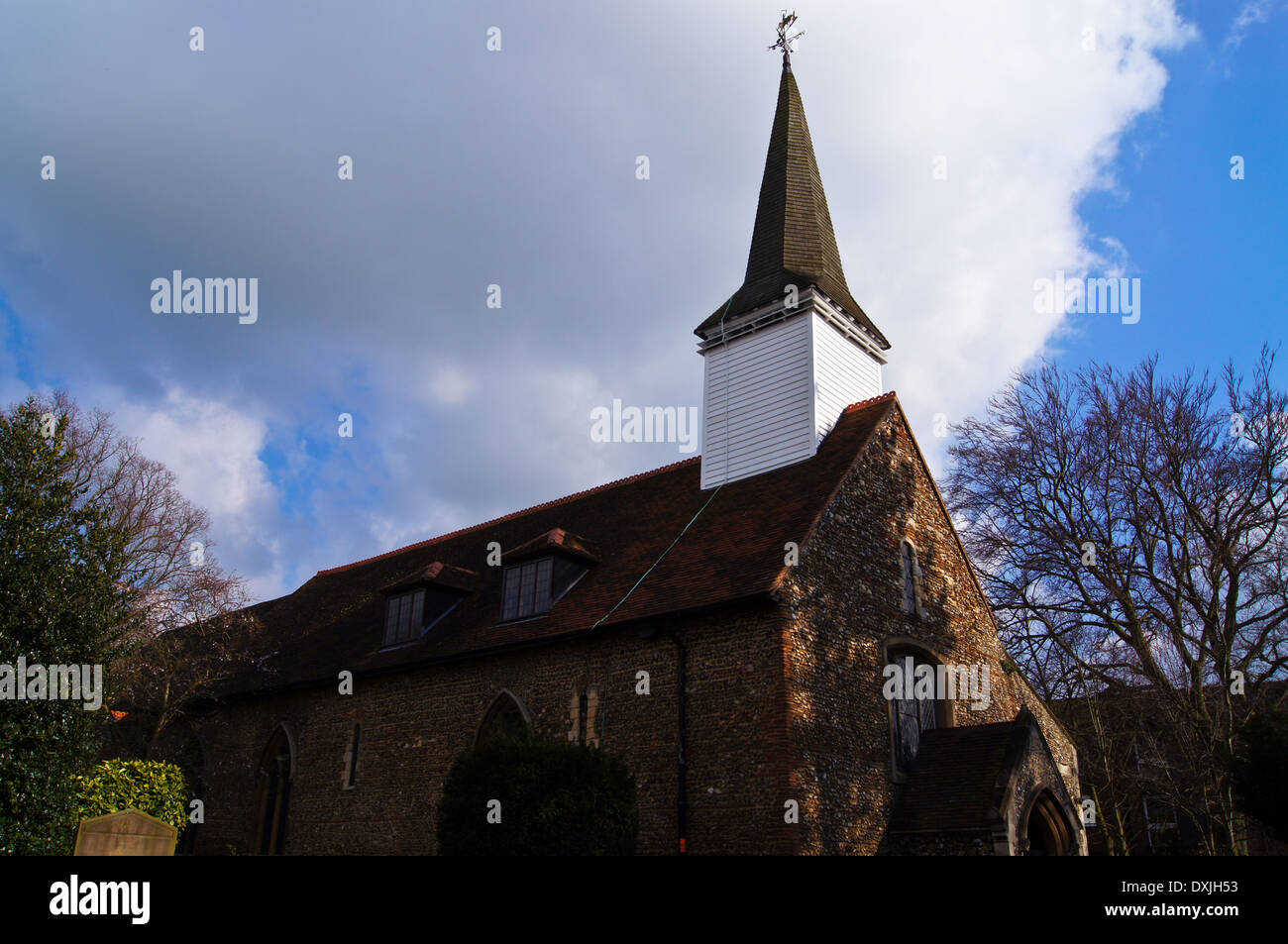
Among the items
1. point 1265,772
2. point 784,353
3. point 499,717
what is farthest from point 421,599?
point 1265,772

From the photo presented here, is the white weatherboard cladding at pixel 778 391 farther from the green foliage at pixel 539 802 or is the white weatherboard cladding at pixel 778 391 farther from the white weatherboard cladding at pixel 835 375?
the green foliage at pixel 539 802

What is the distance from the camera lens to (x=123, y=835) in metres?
12.5

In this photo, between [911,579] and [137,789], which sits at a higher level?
[911,579]

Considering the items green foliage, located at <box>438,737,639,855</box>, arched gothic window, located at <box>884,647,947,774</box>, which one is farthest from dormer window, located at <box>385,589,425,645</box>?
arched gothic window, located at <box>884,647,947,774</box>

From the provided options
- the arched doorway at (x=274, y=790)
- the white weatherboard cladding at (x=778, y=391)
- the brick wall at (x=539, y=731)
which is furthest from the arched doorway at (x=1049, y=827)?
the arched doorway at (x=274, y=790)

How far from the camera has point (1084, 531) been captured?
23.7 metres

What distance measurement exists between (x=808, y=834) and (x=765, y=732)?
4.92ft

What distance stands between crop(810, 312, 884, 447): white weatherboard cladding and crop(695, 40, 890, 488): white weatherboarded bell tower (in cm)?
3

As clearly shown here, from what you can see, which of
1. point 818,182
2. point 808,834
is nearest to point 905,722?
point 808,834

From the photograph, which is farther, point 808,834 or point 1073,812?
point 1073,812

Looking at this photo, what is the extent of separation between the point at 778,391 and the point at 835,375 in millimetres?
1323

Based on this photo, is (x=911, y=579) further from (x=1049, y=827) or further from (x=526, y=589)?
(x=526, y=589)

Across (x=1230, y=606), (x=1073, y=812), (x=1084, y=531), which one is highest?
(x=1084, y=531)
